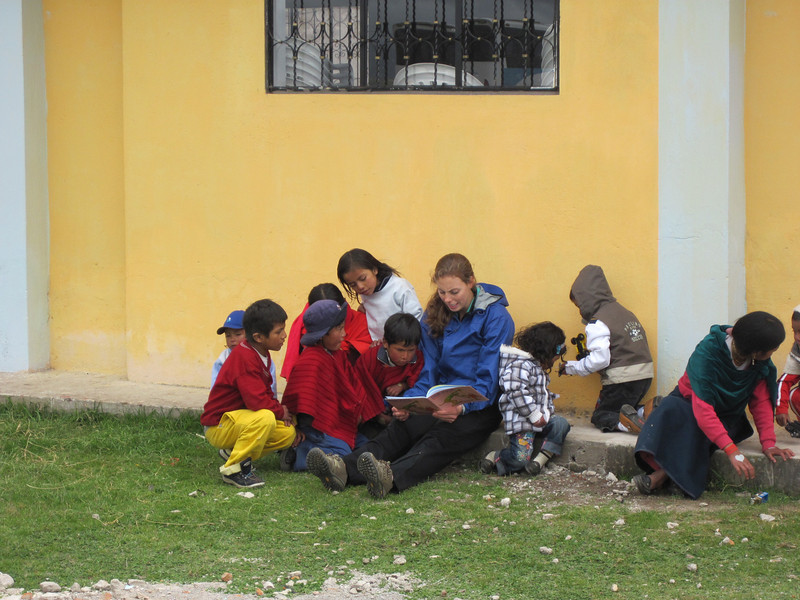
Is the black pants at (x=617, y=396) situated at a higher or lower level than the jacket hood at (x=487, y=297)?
lower

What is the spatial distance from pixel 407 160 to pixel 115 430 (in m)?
2.52

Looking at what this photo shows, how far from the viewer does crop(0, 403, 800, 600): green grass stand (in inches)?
150

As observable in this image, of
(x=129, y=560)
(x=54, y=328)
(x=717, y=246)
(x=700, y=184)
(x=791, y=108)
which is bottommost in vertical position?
(x=129, y=560)

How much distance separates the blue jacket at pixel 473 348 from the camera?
5438mm

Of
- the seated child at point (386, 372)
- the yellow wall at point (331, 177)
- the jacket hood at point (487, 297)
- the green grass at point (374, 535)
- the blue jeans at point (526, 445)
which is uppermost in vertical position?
the yellow wall at point (331, 177)

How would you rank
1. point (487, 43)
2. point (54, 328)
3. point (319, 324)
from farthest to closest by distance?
point (54, 328), point (487, 43), point (319, 324)

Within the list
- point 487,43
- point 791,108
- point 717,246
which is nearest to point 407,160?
point 487,43

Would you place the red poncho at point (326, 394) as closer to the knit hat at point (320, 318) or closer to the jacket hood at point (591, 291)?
the knit hat at point (320, 318)

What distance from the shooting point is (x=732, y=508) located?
4652mm

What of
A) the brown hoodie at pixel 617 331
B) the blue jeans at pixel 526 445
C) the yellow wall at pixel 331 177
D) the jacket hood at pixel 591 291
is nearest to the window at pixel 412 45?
the yellow wall at pixel 331 177

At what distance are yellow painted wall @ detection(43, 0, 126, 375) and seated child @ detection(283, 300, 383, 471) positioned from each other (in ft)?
7.42

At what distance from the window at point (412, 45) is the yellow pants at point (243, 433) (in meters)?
2.47

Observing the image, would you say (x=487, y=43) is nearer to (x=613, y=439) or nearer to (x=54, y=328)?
(x=613, y=439)

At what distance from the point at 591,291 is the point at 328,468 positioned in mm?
2031
